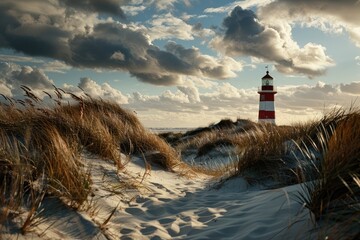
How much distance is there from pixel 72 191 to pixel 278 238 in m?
2.03

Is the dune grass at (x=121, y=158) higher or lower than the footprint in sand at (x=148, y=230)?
higher

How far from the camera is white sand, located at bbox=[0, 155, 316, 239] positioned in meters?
3.15

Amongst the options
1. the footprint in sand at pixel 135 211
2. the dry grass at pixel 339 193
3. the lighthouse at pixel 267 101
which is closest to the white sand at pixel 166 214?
the footprint in sand at pixel 135 211

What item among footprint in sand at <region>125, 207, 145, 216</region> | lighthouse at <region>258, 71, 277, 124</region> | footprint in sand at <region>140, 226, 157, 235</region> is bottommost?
footprint in sand at <region>140, 226, 157, 235</region>

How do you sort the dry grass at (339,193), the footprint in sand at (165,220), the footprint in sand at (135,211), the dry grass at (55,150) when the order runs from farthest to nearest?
the footprint in sand at (135,211) → the footprint in sand at (165,220) → the dry grass at (55,150) → the dry grass at (339,193)

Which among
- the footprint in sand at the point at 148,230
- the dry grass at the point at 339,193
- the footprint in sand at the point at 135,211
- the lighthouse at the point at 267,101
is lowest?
the footprint in sand at the point at 148,230

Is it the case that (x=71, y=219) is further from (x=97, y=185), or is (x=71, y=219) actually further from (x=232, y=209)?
(x=232, y=209)

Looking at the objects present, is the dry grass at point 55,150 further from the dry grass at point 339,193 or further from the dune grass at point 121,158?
the dry grass at point 339,193

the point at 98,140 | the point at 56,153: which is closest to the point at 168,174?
the point at 98,140

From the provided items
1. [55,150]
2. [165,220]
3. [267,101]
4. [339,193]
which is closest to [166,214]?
[165,220]

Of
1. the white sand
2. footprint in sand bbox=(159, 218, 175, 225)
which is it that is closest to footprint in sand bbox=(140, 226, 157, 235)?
the white sand

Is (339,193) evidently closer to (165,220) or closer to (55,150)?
(165,220)

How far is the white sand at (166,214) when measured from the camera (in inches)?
124

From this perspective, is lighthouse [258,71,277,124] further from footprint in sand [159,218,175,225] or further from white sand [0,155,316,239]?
footprint in sand [159,218,175,225]
